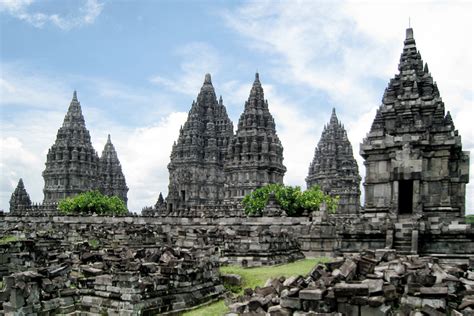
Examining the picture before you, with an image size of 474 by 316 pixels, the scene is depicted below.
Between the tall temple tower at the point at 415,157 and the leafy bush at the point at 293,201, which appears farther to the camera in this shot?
the leafy bush at the point at 293,201

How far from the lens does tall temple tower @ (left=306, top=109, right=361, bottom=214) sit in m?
66.1

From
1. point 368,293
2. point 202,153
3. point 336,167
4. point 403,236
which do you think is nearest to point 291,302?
point 368,293

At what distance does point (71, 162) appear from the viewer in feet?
270

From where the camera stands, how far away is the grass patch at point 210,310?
10.9 m

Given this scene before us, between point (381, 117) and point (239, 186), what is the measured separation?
46.5m

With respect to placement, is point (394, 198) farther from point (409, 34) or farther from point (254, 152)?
point (254, 152)

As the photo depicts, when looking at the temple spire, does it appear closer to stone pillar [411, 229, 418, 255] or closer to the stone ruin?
the stone ruin

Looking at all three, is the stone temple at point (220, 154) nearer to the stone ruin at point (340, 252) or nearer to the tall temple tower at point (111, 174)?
the tall temple tower at point (111, 174)

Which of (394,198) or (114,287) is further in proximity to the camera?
(394,198)

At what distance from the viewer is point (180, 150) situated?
75.5 m

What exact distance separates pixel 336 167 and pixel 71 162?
4283 centimetres

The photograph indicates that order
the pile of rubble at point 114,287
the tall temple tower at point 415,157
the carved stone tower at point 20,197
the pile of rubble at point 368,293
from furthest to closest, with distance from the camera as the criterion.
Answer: the carved stone tower at point 20,197 < the tall temple tower at point 415,157 < the pile of rubble at point 114,287 < the pile of rubble at point 368,293

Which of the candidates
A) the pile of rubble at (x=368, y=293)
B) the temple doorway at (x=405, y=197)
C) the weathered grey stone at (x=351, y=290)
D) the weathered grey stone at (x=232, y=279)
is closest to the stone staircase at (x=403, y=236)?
the temple doorway at (x=405, y=197)

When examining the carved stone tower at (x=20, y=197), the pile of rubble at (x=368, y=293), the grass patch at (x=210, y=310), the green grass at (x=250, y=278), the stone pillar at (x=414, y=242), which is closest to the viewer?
the pile of rubble at (x=368, y=293)
